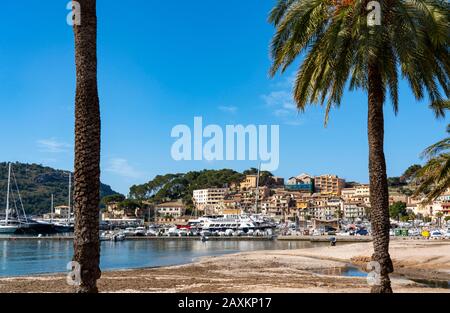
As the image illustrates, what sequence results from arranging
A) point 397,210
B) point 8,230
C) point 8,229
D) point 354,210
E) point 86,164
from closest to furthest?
point 86,164
point 8,230
point 8,229
point 397,210
point 354,210

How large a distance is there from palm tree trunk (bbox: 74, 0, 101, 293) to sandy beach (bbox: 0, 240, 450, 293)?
9.36 metres

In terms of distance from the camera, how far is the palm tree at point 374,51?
39.9 feet

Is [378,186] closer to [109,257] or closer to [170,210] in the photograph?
[109,257]

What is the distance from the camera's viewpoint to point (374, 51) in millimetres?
11812

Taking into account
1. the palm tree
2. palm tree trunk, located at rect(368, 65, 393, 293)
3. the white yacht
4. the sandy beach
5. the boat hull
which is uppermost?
the palm tree

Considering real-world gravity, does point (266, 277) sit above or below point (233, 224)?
above

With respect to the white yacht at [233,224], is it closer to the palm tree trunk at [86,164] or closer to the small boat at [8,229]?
the small boat at [8,229]

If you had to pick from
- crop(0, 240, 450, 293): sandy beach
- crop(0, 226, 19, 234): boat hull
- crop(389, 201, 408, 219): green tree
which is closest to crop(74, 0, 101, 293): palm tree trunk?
crop(0, 240, 450, 293): sandy beach

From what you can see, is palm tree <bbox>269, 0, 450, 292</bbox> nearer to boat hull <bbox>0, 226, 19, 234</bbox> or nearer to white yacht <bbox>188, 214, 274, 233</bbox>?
white yacht <bbox>188, 214, 274, 233</bbox>

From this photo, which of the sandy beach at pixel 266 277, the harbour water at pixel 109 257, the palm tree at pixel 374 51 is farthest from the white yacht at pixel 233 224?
the palm tree at pixel 374 51

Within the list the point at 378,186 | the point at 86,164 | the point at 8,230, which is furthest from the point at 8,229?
the point at 86,164

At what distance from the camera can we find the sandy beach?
19609mm

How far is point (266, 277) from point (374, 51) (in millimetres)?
16504
